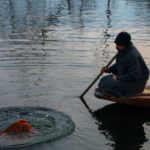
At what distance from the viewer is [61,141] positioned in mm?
8719

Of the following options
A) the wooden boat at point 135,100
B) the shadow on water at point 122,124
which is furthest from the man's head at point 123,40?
the shadow on water at point 122,124

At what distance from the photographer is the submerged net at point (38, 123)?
8609 millimetres

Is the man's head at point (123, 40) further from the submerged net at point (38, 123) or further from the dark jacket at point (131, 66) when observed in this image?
the submerged net at point (38, 123)

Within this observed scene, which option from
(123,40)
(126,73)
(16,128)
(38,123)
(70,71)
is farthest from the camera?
(70,71)

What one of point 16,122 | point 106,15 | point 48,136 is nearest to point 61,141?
point 48,136

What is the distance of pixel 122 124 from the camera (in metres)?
9.93

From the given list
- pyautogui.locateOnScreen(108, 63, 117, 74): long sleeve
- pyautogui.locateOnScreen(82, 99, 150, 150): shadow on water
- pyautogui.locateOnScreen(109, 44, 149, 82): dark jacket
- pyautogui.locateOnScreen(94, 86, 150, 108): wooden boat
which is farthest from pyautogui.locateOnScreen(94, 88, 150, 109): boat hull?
pyautogui.locateOnScreen(108, 63, 117, 74): long sleeve

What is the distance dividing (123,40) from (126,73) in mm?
734

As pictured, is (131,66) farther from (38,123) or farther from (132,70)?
(38,123)

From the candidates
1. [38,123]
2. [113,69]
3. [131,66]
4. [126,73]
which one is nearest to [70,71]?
[113,69]

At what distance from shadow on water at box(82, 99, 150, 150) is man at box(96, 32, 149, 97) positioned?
1.45 ft

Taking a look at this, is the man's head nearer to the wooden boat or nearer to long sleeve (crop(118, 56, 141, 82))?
long sleeve (crop(118, 56, 141, 82))

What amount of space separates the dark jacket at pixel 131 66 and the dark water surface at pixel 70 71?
83cm

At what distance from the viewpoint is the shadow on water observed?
29.1 ft
